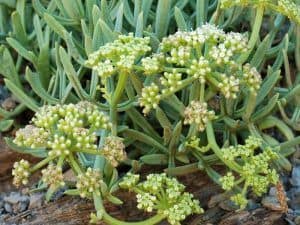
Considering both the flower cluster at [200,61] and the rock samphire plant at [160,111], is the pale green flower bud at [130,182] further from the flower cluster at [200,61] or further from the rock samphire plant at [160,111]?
the flower cluster at [200,61]

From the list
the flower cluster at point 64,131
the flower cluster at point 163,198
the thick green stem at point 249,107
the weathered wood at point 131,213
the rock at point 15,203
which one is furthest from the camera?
the rock at point 15,203

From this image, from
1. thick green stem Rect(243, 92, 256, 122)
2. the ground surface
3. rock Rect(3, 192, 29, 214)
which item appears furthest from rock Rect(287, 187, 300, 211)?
rock Rect(3, 192, 29, 214)

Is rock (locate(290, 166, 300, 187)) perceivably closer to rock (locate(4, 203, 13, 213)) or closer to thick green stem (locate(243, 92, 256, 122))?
thick green stem (locate(243, 92, 256, 122))

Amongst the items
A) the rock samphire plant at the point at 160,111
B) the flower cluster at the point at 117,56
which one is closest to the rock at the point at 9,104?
the rock samphire plant at the point at 160,111

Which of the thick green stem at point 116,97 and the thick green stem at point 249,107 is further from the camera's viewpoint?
the thick green stem at point 249,107

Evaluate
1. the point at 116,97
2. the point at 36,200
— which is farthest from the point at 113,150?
the point at 36,200

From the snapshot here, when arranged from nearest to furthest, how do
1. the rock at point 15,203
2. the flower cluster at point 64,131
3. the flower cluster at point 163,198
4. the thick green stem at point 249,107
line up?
the flower cluster at point 64,131 < the flower cluster at point 163,198 < the thick green stem at point 249,107 < the rock at point 15,203

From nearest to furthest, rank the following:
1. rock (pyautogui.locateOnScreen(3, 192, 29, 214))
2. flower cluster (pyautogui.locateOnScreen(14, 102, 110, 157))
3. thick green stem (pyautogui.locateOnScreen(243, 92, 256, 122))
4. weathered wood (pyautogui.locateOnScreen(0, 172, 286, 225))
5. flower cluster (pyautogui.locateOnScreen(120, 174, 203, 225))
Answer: flower cluster (pyautogui.locateOnScreen(14, 102, 110, 157)) → flower cluster (pyautogui.locateOnScreen(120, 174, 203, 225)) → thick green stem (pyautogui.locateOnScreen(243, 92, 256, 122)) → weathered wood (pyautogui.locateOnScreen(0, 172, 286, 225)) → rock (pyautogui.locateOnScreen(3, 192, 29, 214))
